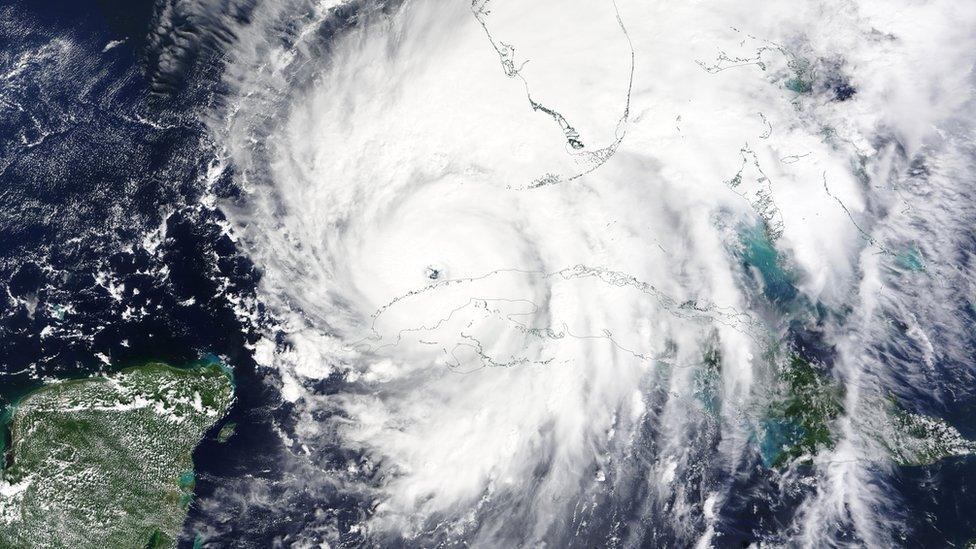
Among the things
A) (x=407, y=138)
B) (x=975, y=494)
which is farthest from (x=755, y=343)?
(x=407, y=138)

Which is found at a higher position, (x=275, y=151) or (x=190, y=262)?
(x=275, y=151)

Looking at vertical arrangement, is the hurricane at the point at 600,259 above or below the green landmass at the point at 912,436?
above

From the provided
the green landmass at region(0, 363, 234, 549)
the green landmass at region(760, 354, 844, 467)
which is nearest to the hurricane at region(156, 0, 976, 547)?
the green landmass at region(760, 354, 844, 467)

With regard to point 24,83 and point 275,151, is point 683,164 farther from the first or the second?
point 24,83

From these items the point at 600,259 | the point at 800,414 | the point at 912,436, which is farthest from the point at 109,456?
the point at 912,436

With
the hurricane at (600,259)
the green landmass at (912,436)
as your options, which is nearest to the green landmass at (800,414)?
the hurricane at (600,259)

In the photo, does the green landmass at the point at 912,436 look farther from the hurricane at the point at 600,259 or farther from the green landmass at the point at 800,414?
the green landmass at the point at 800,414

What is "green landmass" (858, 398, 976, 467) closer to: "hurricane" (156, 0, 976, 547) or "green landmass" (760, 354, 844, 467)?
"hurricane" (156, 0, 976, 547)
